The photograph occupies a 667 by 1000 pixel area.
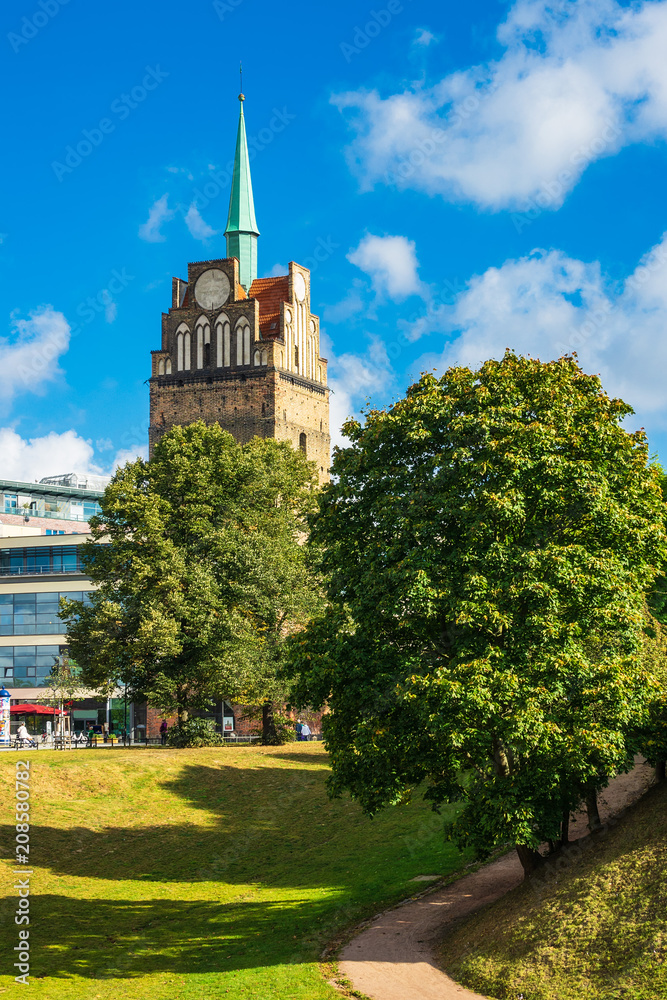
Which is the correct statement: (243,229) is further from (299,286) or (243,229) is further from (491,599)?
(491,599)

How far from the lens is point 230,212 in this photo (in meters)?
71.3

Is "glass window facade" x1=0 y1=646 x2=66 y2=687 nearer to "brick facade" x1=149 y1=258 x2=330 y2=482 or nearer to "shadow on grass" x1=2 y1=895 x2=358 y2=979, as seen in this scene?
"brick facade" x1=149 y1=258 x2=330 y2=482

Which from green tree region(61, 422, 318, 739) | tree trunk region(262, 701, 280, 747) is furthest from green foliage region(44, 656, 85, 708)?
tree trunk region(262, 701, 280, 747)

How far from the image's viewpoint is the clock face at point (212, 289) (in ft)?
219

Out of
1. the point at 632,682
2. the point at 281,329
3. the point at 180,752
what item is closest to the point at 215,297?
the point at 281,329

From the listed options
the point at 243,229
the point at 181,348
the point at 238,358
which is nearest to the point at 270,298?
the point at 238,358

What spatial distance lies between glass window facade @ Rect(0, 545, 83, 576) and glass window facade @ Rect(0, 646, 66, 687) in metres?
5.19

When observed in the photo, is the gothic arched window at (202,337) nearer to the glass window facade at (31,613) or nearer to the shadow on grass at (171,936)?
the glass window facade at (31,613)

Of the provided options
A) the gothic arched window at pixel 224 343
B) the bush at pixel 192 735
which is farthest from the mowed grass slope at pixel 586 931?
the gothic arched window at pixel 224 343

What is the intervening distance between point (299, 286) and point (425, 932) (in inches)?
2131

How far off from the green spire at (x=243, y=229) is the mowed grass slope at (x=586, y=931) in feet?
181

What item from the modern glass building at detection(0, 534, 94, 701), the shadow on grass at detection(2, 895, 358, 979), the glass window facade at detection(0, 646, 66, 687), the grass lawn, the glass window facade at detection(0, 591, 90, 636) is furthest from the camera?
the glass window facade at detection(0, 591, 90, 636)

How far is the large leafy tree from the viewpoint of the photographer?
17719 millimetres

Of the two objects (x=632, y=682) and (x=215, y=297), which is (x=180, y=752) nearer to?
(x=632, y=682)
